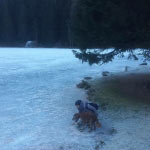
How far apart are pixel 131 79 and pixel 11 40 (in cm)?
5148

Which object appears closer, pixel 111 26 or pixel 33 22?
pixel 111 26

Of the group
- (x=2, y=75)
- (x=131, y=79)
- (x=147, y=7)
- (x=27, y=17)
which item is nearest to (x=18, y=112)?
(x=147, y=7)

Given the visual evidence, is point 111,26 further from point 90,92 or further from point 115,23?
point 90,92

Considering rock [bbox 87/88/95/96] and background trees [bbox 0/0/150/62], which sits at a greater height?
background trees [bbox 0/0/150/62]

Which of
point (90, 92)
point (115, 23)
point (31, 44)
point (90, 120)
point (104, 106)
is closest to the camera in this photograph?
point (90, 120)

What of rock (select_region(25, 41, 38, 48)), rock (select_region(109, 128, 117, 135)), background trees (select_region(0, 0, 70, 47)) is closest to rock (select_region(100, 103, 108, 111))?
rock (select_region(109, 128, 117, 135))

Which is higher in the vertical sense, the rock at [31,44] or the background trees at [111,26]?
the background trees at [111,26]

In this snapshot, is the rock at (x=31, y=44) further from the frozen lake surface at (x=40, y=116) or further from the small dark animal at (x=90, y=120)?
the small dark animal at (x=90, y=120)

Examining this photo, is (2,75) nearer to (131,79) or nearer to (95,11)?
(131,79)

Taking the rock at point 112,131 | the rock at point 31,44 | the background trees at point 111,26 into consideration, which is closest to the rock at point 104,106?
the rock at point 112,131

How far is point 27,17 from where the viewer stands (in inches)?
2682

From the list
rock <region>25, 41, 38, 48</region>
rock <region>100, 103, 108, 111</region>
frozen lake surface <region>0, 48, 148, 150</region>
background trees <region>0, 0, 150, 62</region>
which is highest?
background trees <region>0, 0, 150, 62</region>

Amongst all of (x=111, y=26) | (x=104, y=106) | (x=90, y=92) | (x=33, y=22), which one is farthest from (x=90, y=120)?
(x=33, y=22)

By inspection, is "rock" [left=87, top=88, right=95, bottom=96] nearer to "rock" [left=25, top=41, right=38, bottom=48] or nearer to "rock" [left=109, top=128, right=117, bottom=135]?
"rock" [left=109, top=128, right=117, bottom=135]
